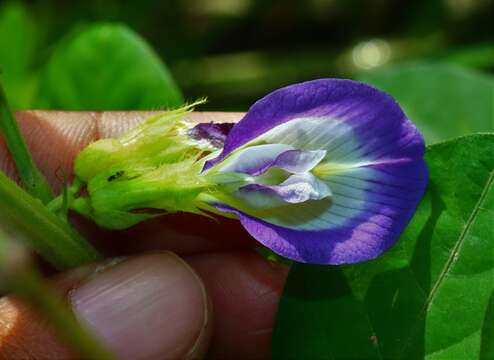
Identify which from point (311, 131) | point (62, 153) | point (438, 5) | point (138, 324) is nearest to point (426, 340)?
point (311, 131)

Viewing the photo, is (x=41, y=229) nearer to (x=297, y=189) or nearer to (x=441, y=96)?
(x=297, y=189)

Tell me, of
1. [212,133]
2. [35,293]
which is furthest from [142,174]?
[35,293]

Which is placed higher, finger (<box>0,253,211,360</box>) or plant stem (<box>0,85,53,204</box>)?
plant stem (<box>0,85,53,204</box>)

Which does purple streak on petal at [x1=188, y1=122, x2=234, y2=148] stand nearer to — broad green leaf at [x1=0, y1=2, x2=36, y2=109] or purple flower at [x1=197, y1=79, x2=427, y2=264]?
purple flower at [x1=197, y1=79, x2=427, y2=264]

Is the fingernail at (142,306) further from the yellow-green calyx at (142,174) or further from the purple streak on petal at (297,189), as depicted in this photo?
the purple streak on petal at (297,189)

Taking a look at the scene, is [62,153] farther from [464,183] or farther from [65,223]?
[464,183]

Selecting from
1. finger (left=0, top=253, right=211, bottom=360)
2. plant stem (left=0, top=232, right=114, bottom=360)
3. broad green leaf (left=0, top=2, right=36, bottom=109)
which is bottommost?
finger (left=0, top=253, right=211, bottom=360)

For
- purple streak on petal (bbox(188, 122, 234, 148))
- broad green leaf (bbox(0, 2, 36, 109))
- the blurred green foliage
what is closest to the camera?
purple streak on petal (bbox(188, 122, 234, 148))

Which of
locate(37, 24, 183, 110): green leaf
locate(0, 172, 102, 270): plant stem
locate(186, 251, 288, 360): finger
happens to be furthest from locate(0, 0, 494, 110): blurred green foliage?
locate(0, 172, 102, 270): plant stem
